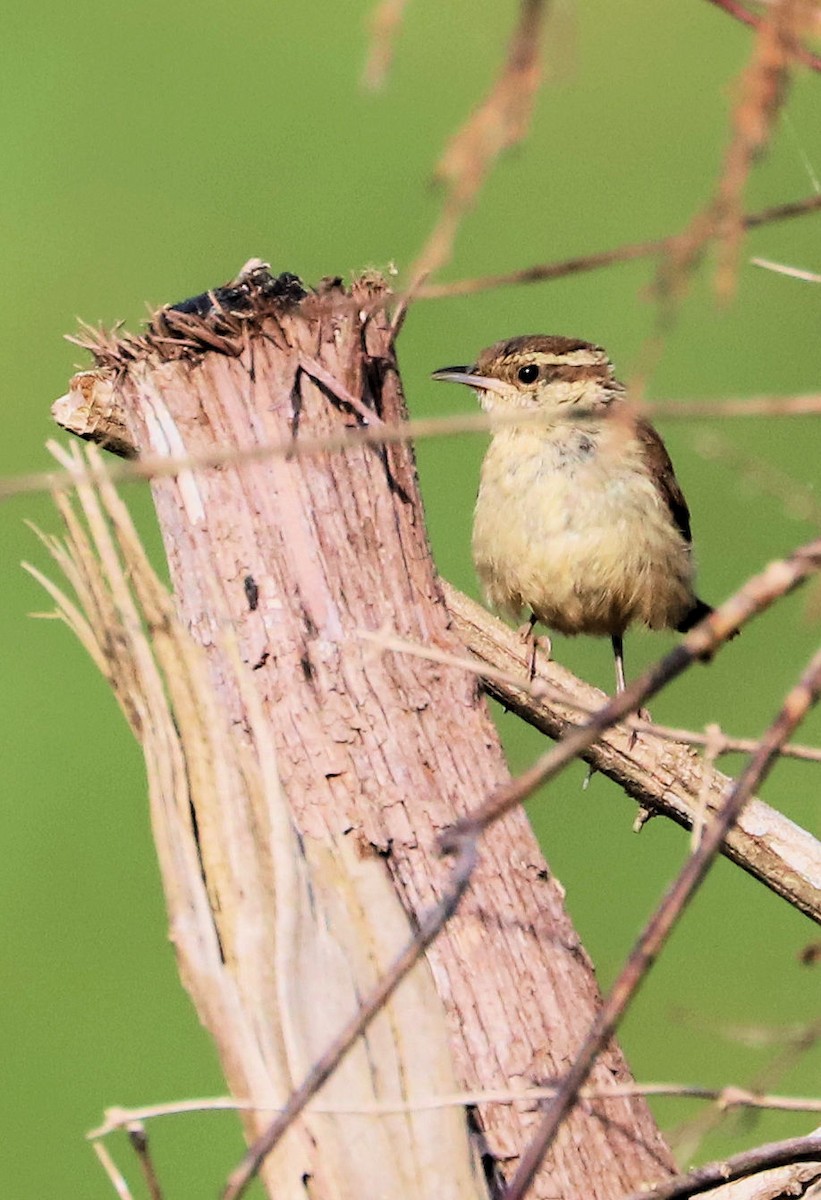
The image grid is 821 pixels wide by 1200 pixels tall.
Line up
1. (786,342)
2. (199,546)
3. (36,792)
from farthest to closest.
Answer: (786,342) → (36,792) → (199,546)

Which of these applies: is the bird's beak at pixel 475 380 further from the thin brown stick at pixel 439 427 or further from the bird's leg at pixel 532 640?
the thin brown stick at pixel 439 427

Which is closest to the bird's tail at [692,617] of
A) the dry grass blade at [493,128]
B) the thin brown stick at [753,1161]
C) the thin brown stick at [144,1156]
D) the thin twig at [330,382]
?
the thin twig at [330,382]

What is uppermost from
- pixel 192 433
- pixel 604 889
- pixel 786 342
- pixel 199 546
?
pixel 786 342

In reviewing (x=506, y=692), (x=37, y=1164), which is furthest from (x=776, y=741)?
(x=37, y=1164)

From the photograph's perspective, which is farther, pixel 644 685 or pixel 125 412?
pixel 125 412

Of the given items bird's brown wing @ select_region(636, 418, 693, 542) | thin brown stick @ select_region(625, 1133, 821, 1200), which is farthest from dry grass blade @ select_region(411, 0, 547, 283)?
bird's brown wing @ select_region(636, 418, 693, 542)

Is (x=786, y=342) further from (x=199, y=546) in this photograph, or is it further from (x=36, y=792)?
(x=199, y=546)
